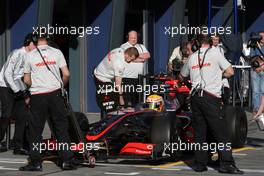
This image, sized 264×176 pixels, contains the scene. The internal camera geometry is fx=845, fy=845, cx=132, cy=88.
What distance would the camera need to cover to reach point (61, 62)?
446 inches

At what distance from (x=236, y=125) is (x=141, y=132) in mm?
1824

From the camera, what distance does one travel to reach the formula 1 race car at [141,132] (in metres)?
11.6

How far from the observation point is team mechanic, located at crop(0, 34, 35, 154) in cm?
1312

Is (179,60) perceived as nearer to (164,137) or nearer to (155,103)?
(155,103)

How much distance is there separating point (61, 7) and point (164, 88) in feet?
22.9

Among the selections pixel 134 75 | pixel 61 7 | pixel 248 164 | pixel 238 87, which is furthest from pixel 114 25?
pixel 248 164

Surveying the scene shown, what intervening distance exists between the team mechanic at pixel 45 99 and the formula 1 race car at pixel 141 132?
42cm

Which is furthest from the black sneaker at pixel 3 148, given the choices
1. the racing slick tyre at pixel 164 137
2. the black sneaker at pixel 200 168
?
the black sneaker at pixel 200 168

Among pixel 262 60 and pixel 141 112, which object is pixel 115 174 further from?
pixel 262 60

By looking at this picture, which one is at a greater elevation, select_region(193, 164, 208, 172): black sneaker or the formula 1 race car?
the formula 1 race car
